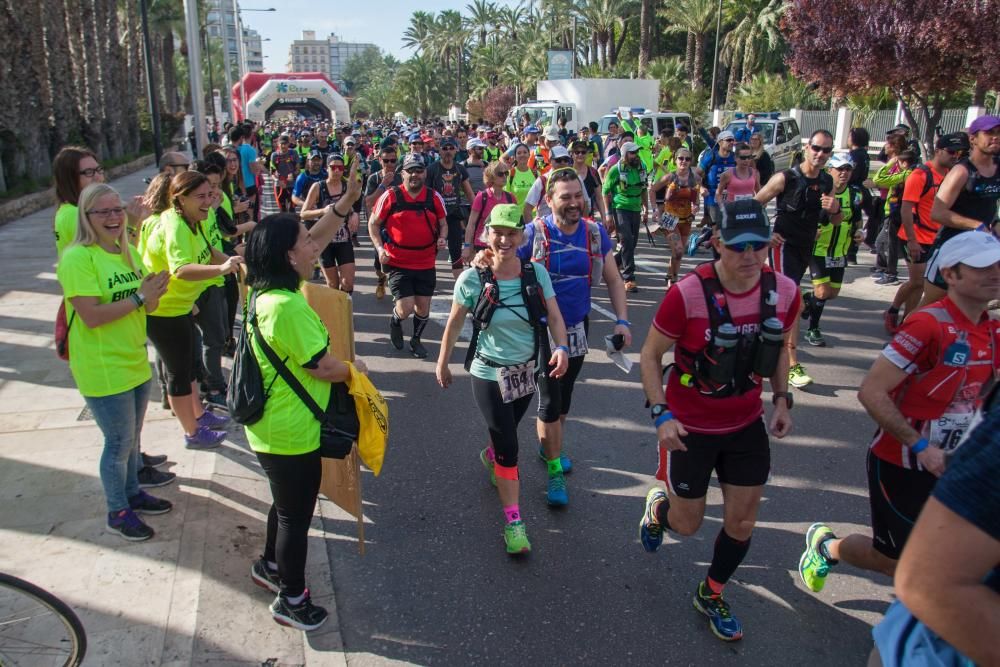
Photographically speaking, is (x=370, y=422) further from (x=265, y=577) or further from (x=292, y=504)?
(x=265, y=577)

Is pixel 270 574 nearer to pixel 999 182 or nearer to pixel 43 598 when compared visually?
pixel 43 598

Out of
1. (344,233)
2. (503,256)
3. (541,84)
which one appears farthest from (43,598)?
(541,84)

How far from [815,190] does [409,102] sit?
76.1m

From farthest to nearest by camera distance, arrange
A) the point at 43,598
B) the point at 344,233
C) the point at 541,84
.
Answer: the point at 541,84 < the point at 344,233 < the point at 43,598

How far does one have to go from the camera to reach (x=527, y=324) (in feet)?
12.8

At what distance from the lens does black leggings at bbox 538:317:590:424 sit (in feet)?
13.5

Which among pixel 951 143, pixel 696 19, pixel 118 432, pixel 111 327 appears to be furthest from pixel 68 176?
pixel 696 19

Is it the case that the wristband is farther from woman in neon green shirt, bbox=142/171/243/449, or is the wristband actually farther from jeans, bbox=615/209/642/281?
jeans, bbox=615/209/642/281

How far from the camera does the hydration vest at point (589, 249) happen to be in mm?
4473

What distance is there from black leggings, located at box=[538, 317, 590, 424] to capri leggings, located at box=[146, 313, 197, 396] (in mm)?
2211

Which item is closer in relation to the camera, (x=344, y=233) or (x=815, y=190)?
(x=815, y=190)

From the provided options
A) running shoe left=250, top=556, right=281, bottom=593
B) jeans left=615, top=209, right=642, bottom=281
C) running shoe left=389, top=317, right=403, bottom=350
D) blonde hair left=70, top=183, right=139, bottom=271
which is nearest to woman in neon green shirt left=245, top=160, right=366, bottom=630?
running shoe left=250, top=556, right=281, bottom=593

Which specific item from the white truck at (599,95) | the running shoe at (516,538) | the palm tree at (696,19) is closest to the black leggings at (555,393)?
the running shoe at (516,538)

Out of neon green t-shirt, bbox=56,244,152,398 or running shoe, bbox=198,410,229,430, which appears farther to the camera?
running shoe, bbox=198,410,229,430
